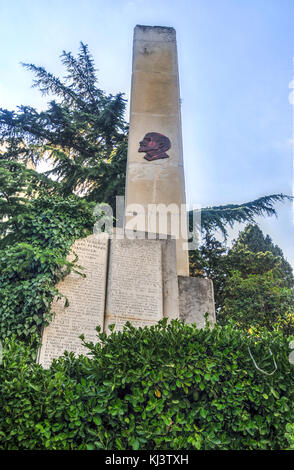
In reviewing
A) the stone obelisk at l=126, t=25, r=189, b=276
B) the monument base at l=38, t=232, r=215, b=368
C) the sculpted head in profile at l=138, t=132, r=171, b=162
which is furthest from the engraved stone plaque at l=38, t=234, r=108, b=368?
the sculpted head in profile at l=138, t=132, r=171, b=162

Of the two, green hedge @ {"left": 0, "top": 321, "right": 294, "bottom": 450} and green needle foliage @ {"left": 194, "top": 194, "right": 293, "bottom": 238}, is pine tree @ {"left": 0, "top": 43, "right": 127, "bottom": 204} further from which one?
green hedge @ {"left": 0, "top": 321, "right": 294, "bottom": 450}

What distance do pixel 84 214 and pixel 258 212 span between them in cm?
748

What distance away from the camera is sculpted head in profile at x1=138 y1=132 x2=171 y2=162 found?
9.09 meters

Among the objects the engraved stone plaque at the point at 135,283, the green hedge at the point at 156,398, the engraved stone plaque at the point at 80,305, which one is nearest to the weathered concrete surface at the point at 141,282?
the engraved stone plaque at the point at 135,283

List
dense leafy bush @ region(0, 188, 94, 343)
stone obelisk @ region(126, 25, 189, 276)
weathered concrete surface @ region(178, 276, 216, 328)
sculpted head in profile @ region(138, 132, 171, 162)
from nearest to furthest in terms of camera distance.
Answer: dense leafy bush @ region(0, 188, 94, 343), weathered concrete surface @ region(178, 276, 216, 328), stone obelisk @ region(126, 25, 189, 276), sculpted head in profile @ region(138, 132, 171, 162)

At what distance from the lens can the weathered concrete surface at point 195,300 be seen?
6266 millimetres

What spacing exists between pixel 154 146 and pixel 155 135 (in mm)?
327

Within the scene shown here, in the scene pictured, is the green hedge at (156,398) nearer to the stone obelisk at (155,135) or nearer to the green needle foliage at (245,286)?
the stone obelisk at (155,135)

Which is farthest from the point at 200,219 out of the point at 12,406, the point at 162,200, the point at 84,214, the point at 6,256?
the point at 12,406

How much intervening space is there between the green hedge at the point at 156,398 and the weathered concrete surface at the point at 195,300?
322 centimetres

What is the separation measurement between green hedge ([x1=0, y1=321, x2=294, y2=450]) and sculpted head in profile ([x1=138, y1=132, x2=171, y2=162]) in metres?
6.58

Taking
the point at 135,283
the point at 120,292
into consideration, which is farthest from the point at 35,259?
the point at 135,283

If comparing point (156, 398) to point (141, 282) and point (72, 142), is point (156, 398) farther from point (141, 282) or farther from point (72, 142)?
point (72, 142)

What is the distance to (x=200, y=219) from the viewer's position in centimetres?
1197
